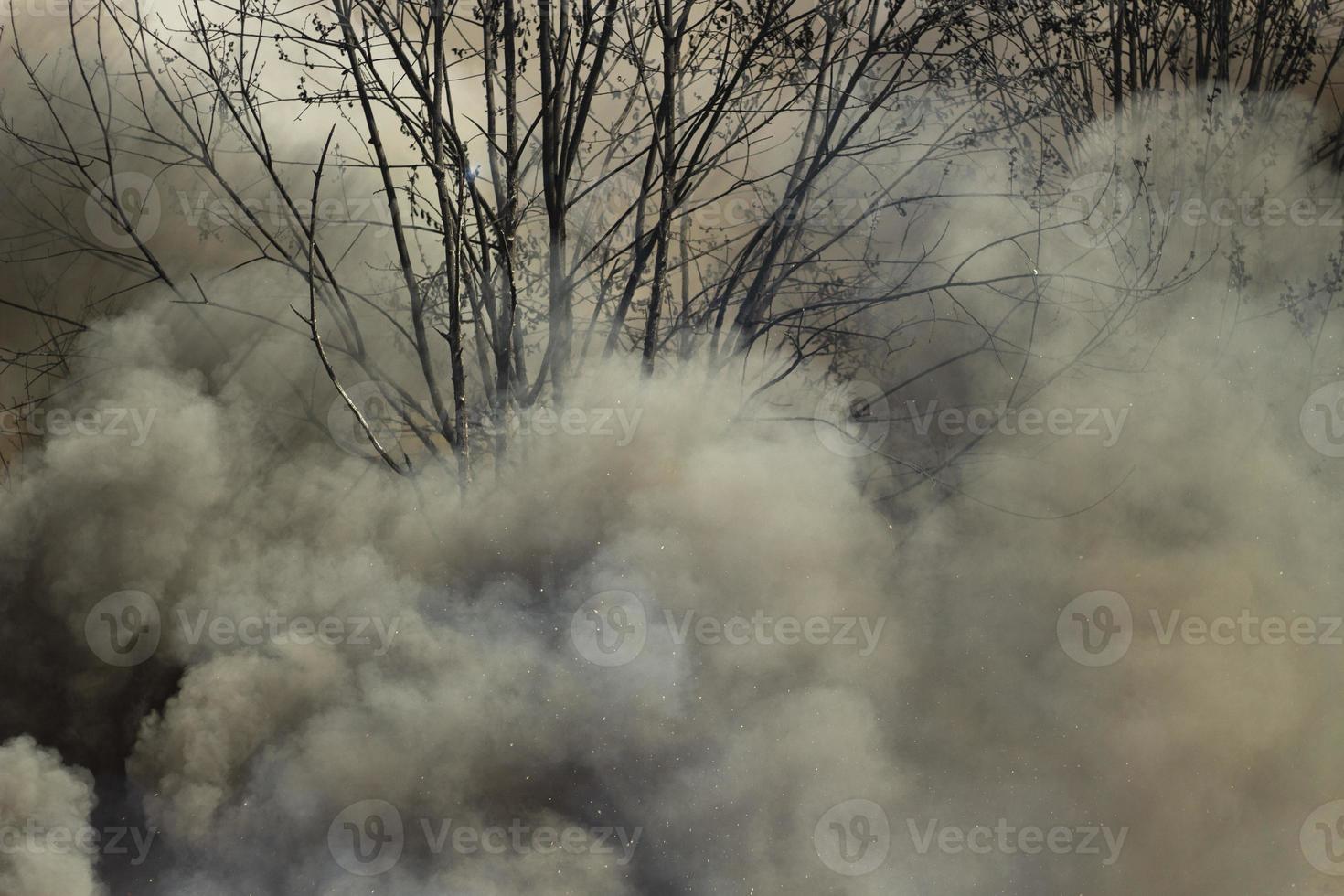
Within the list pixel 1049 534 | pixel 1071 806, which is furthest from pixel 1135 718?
pixel 1049 534

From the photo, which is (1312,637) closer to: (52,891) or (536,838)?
(536,838)

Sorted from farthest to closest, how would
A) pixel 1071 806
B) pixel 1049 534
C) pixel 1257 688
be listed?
pixel 1049 534
pixel 1257 688
pixel 1071 806

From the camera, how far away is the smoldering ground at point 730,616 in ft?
19.8

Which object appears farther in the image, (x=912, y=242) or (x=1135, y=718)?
(x=912, y=242)

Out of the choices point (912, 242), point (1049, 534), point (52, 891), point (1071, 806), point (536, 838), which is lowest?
point (52, 891)

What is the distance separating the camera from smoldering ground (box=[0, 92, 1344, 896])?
6047 millimetres

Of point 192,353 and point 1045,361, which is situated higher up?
point 1045,361

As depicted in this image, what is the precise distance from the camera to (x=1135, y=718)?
6.67 m

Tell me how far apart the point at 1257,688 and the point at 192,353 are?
675cm

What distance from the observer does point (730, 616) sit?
6.49 m

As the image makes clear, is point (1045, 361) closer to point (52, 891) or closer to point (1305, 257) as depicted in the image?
point (1305, 257)

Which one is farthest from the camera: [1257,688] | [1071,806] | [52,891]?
[1257,688]

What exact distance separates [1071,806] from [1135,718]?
2.14 ft

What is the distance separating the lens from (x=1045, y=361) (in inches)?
305
